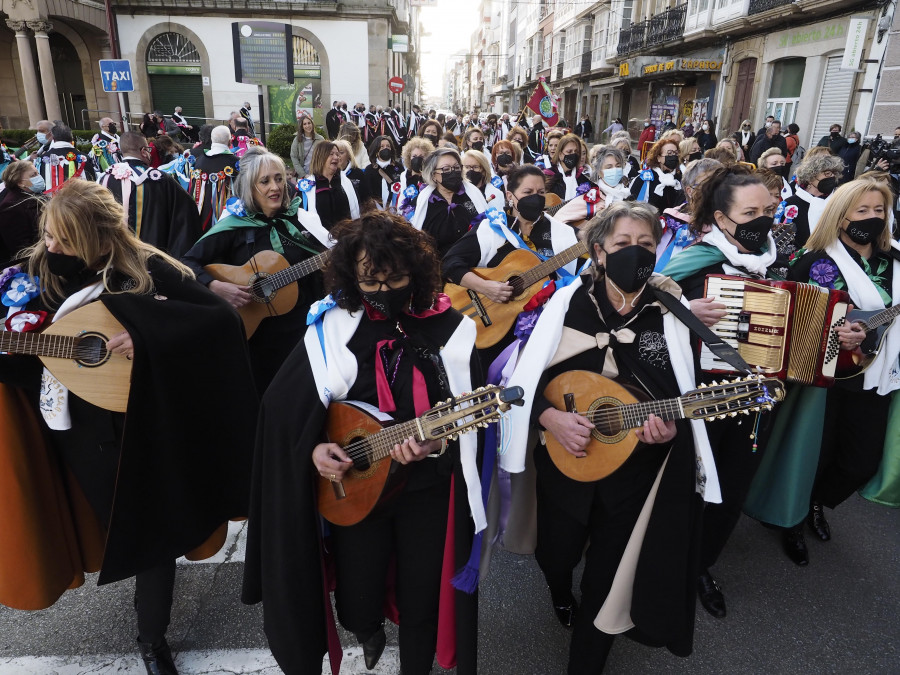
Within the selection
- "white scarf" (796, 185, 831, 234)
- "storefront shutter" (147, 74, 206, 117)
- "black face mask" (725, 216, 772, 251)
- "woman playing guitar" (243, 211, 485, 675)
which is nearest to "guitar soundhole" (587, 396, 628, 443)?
"woman playing guitar" (243, 211, 485, 675)

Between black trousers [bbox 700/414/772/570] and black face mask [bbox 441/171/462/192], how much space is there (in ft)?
10.8

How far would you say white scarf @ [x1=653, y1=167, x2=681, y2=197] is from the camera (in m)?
7.12

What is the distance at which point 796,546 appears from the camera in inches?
139

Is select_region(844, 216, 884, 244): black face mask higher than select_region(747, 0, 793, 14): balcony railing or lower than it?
lower

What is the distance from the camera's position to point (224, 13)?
28094mm

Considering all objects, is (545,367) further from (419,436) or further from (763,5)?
(763,5)


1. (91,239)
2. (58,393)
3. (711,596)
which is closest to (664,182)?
(711,596)

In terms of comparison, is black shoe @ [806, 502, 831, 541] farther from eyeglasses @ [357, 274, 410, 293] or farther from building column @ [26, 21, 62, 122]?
building column @ [26, 21, 62, 122]

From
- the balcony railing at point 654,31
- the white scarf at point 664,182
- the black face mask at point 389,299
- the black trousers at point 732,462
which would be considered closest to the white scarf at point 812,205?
the white scarf at point 664,182

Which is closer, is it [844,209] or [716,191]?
[716,191]

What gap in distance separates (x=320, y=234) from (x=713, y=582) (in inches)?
139

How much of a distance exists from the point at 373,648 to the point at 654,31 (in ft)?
105

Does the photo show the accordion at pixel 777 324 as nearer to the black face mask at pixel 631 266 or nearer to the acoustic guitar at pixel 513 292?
the black face mask at pixel 631 266

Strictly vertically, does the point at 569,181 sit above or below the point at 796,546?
above
